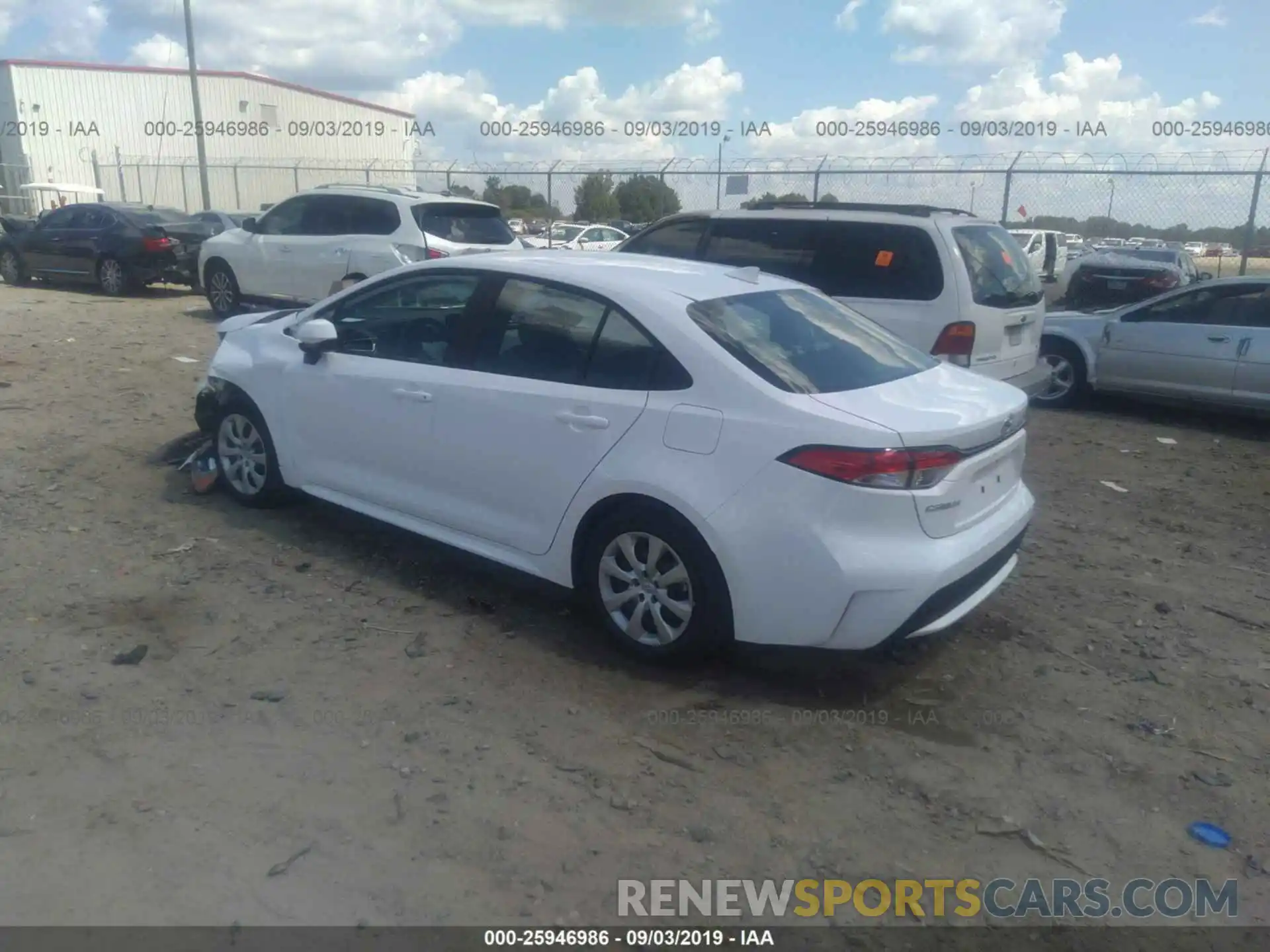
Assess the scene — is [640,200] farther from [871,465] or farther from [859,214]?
[871,465]

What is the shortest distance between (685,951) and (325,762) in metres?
1.47

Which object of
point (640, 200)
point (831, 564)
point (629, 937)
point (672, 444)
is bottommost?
point (629, 937)

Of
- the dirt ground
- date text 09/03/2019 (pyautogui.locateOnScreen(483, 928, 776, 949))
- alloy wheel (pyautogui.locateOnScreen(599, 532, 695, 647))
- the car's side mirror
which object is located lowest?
date text 09/03/2019 (pyautogui.locateOnScreen(483, 928, 776, 949))

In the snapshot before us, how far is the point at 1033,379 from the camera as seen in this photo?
327 inches

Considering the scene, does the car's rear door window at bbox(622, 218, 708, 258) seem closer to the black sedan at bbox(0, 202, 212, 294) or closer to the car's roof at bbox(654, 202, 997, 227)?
the car's roof at bbox(654, 202, 997, 227)

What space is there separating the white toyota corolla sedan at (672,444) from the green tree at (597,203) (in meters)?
25.6

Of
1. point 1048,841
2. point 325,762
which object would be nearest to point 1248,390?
point 1048,841

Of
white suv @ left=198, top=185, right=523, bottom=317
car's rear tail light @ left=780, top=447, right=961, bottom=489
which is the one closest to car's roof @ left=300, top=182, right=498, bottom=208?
white suv @ left=198, top=185, right=523, bottom=317

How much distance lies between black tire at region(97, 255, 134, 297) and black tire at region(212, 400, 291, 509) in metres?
12.3

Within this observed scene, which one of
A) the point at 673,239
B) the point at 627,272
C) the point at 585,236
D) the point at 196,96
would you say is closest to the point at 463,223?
the point at 673,239

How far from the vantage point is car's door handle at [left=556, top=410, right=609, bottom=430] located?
13.9ft

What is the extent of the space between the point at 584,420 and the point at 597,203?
1123 inches

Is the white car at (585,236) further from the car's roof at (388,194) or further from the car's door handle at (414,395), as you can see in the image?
the car's door handle at (414,395)

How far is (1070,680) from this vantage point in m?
4.35
